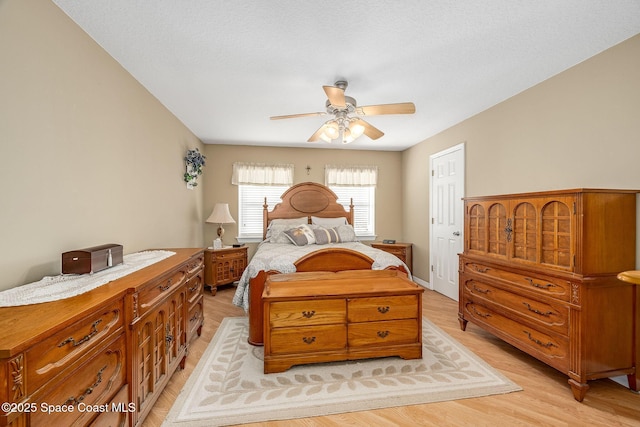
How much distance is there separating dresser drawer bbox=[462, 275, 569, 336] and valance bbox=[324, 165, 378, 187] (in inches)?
112

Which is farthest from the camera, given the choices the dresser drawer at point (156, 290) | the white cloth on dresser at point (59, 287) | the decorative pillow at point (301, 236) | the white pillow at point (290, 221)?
the white pillow at point (290, 221)

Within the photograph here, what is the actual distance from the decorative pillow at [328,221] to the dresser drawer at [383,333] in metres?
2.44

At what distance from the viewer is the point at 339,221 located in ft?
15.6

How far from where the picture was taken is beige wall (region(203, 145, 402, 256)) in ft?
16.3

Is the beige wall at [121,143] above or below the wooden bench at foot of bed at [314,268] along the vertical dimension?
above

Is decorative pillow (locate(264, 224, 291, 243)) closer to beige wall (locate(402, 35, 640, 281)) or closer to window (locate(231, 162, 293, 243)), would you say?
window (locate(231, 162, 293, 243))

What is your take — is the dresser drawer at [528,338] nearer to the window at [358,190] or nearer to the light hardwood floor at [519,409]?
the light hardwood floor at [519,409]

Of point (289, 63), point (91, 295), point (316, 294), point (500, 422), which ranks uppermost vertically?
point (289, 63)

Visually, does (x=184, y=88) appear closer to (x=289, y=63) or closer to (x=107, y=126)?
(x=107, y=126)

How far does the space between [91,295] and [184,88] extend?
2.28 metres

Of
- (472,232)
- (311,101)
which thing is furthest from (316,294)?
(311,101)

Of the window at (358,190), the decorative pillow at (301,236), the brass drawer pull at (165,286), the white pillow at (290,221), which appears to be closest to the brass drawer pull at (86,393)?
the brass drawer pull at (165,286)

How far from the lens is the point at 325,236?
4.10 m

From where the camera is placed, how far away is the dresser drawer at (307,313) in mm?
2236
